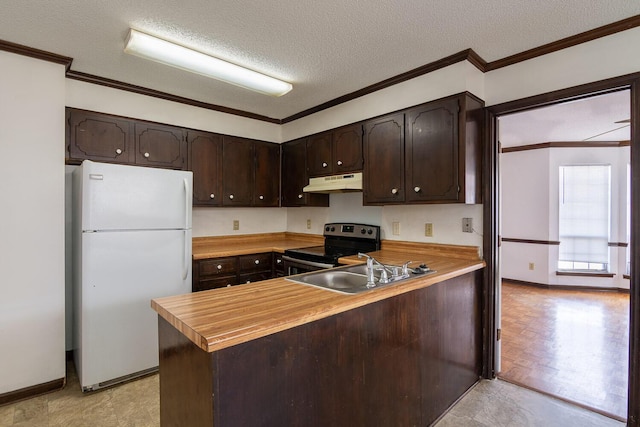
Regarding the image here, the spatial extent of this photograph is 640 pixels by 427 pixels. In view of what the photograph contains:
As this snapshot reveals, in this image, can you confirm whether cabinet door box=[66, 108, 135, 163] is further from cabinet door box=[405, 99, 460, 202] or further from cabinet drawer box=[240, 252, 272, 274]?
cabinet door box=[405, 99, 460, 202]

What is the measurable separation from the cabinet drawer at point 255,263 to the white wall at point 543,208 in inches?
173

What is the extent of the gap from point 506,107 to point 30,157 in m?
3.45

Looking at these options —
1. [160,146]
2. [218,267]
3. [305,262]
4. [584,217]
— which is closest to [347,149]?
[305,262]

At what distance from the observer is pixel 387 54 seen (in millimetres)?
2379

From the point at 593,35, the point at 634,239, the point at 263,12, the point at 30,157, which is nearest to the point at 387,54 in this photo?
the point at 263,12

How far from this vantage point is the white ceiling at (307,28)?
182 centimetres

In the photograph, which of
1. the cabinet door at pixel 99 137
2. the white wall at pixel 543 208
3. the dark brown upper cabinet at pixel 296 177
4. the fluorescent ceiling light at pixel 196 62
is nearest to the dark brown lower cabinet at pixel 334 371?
the fluorescent ceiling light at pixel 196 62

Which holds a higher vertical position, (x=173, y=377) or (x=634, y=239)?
(x=634, y=239)

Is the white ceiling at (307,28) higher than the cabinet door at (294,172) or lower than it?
higher

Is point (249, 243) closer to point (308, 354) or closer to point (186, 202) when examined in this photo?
point (186, 202)

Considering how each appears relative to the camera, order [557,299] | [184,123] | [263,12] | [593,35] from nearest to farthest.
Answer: [263,12] < [593,35] < [184,123] < [557,299]

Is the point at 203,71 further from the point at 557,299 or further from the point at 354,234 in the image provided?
the point at 557,299

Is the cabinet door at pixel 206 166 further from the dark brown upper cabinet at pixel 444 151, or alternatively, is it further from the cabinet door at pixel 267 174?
the dark brown upper cabinet at pixel 444 151

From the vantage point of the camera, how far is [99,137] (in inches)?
110
